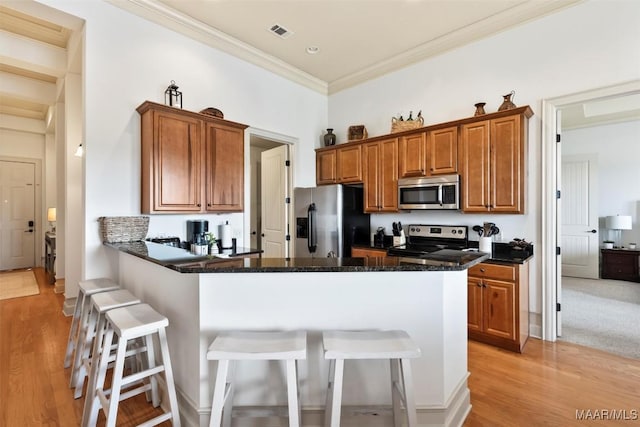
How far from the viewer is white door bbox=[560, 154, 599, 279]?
5.80 m

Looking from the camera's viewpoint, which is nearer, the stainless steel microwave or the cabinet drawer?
the cabinet drawer

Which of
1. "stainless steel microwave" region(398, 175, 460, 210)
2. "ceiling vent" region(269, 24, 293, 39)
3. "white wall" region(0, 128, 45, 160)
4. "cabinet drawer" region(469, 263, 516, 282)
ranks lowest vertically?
"cabinet drawer" region(469, 263, 516, 282)

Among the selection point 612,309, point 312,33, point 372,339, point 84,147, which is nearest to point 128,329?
point 372,339

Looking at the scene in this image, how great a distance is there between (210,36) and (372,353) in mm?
3786

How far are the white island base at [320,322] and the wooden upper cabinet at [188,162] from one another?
5.34 feet

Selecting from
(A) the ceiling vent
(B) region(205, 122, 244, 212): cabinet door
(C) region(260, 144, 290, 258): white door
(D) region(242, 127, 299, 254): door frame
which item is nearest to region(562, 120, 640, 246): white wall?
(D) region(242, 127, 299, 254): door frame

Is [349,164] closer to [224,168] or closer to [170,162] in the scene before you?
[224,168]

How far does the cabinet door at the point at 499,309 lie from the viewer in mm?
2879

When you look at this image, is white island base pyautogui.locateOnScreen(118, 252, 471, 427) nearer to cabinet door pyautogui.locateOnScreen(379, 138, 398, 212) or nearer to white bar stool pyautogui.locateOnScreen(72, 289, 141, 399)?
white bar stool pyautogui.locateOnScreen(72, 289, 141, 399)

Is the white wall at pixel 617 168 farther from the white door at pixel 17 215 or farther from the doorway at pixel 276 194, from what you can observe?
the white door at pixel 17 215

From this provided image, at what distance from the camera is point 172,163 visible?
3.06m

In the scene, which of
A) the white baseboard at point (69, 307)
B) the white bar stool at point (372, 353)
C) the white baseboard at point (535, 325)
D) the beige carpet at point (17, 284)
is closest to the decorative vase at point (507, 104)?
the white baseboard at point (535, 325)

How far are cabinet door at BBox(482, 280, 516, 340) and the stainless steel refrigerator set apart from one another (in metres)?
1.77

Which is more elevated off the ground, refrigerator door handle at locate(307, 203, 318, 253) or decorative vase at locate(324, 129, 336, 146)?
decorative vase at locate(324, 129, 336, 146)
